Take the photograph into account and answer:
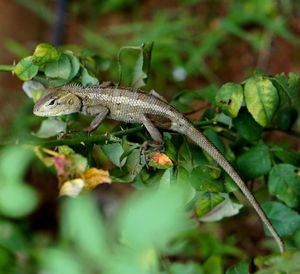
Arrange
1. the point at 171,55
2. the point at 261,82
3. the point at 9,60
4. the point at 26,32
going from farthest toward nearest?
the point at 26,32 < the point at 9,60 < the point at 171,55 < the point at 261,82

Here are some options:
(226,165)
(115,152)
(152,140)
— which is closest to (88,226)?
(115,152)

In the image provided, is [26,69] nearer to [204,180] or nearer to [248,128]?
[204,180]

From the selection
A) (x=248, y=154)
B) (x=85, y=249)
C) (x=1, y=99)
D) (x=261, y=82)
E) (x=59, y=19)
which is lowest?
(x=1, y=99)

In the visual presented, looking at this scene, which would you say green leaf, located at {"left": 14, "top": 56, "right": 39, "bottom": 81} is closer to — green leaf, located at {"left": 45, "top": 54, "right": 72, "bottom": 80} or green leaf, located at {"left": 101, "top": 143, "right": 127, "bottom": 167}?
green leaf, located at {"left": 45, "top": 54, "right": 72, "bottom": 80}

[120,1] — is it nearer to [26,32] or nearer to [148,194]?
[26,32]

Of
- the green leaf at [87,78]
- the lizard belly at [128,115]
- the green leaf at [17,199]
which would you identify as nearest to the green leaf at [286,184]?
the lizard belly at [128,115]

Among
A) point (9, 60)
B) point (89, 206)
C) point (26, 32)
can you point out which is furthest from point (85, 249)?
point (26, 32)

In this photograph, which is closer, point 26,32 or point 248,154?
point 248,154

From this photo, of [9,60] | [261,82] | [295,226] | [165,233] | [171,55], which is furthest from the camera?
[9,60]
